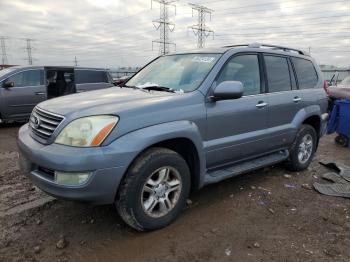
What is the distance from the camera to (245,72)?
4695 millimetres

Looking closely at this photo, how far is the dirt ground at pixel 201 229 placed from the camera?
3.31m

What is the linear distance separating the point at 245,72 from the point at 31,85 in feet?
24.5

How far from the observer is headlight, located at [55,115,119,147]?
126 inches

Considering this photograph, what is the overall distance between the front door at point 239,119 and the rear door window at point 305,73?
3.69ft

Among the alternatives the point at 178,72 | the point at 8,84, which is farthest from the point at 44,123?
the point at 8,84

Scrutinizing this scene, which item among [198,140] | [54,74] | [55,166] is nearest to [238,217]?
[198,140]

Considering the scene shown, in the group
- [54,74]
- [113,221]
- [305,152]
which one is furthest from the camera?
[54,74]

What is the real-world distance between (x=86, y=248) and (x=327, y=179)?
12.4 feet

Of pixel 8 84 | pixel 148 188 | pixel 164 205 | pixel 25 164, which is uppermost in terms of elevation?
pixel 8 84

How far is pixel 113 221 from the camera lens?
3916 mm

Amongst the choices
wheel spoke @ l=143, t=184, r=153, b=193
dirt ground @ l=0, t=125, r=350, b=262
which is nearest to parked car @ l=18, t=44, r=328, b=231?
wheel spoke @ l=143, t=184, r=153, b=193

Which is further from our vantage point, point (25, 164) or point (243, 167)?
point (243, 167)

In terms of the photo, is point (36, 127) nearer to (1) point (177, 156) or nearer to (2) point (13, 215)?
(2) point (13, 215)

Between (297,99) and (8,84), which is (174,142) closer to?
(297,99)
